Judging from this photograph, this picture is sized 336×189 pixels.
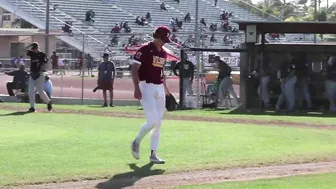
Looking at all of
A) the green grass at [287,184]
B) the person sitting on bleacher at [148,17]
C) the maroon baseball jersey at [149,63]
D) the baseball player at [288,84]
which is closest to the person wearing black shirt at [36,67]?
the baseball player at [288,84]

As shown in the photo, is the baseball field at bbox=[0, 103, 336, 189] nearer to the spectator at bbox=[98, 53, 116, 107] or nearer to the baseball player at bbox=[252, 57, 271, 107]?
the baseball player at bbox=[252, 57, 271, 107]

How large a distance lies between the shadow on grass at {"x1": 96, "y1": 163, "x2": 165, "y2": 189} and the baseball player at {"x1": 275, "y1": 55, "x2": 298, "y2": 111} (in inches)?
485

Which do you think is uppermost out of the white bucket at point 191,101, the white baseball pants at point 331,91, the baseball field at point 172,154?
the white baseball pants at point 331,91

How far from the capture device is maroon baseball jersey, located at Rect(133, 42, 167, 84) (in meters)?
10.2

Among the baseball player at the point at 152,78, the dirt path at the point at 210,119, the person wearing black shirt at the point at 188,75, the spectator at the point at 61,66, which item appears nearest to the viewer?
the baseball player at the point at 152,78

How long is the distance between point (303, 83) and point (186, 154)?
12073 millimetres

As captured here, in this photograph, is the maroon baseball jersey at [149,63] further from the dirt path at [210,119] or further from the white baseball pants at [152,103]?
the dirt path at [210,119]

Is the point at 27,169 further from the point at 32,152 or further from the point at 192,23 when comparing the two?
the point at 192,23

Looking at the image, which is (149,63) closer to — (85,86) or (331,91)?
(331,91)

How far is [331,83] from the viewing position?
72.2ft

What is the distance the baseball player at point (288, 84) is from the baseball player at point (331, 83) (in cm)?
102

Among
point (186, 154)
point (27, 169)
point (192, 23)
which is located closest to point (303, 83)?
point (186, 154)

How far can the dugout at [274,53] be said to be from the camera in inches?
878

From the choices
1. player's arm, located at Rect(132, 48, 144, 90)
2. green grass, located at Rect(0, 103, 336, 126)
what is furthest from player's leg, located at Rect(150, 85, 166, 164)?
green grass, located at Rect(0, 103, 336, 126)
